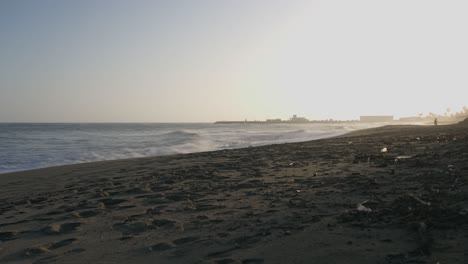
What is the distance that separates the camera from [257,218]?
5.19 metres

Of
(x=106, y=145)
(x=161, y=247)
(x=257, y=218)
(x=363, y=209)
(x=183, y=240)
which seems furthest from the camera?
(x=106, y=145)

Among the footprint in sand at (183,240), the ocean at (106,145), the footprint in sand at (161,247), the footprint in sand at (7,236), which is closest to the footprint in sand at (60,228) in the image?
the footprint in sand at (7,236)

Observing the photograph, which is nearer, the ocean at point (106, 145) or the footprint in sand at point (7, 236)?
the footprint in sand at point (7, 236)

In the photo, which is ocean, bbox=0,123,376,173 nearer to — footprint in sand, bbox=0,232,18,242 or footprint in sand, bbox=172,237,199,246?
footprint in sand, bbox=0,232,18,242

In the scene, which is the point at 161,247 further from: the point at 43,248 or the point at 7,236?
the point at 7,236

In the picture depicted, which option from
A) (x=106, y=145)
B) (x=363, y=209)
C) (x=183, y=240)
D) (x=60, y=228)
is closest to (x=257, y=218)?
(x=183, y=240)

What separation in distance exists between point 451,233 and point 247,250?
192 cm

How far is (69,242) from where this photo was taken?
15.7ft

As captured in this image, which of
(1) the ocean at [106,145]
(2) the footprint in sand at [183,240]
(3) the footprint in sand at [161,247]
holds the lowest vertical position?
(1) the ocean at [106,145]

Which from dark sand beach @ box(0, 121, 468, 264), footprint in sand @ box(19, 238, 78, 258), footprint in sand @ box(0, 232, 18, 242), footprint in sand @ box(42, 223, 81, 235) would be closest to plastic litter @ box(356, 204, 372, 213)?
dark sand beach @ box(0, 121, 468, 264)

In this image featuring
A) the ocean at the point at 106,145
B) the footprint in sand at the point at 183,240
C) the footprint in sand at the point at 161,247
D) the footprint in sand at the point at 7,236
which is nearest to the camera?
the footprint in sand at the point at 161,247

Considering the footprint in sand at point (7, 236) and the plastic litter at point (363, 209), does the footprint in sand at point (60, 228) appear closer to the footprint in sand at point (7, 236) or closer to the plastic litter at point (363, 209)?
the footprint in sand at point (7, 236)

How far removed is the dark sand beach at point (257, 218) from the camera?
382 centimetres

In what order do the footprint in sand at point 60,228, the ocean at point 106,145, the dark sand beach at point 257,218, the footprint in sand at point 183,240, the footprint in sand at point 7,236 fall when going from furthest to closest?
the ocean at point 106,145 → the footprint in sand at point 60,228 → the footprint in sand at point 7,236 → the footprint in sand at point 183,240 → the dark sand beach at point 257,218
